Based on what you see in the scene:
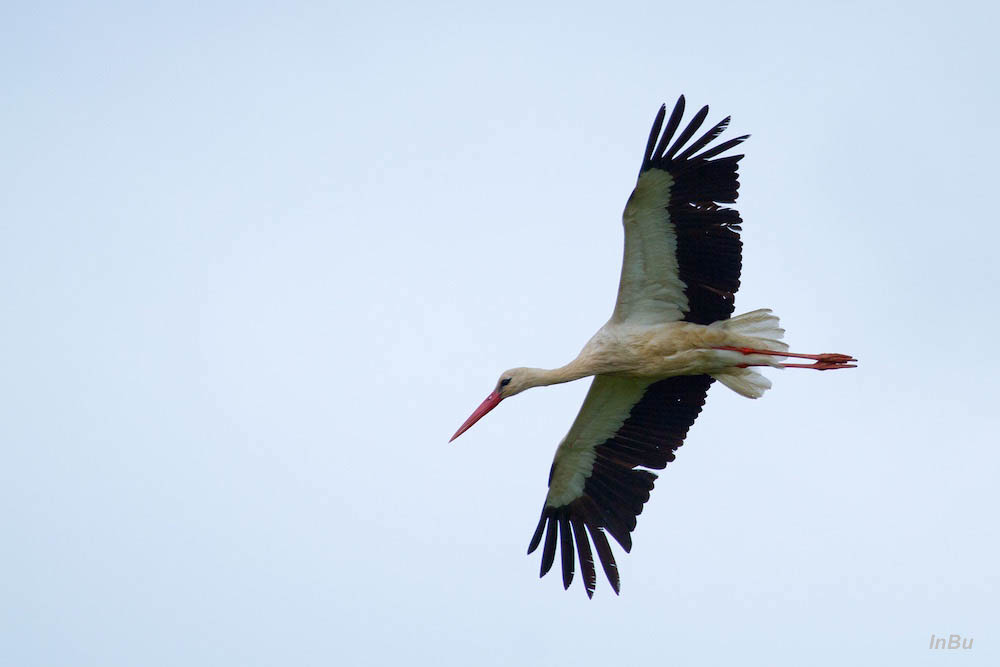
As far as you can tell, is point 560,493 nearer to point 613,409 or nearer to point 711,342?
point 613,409

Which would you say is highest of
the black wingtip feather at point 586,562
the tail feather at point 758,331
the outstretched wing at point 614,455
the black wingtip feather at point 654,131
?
the black wingtip feather at point 654,131

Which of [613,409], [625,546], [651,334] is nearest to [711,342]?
[651,334]

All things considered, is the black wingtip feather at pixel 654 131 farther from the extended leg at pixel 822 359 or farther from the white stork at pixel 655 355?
the extended leg at pixel 822 359

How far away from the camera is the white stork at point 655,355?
8.54 metres

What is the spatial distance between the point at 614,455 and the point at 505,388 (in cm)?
90

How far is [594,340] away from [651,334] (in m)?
0.40

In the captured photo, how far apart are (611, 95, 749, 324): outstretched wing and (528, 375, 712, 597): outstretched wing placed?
68cm

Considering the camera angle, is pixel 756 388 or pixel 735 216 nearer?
pixel 735 216

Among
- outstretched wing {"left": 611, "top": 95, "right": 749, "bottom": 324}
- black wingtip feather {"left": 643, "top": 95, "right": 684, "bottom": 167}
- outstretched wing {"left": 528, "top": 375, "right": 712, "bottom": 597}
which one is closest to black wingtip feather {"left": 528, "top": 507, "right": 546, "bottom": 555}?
outstretched wing {"left": 528, "top": 375, "right": 712, "bottom": 597}

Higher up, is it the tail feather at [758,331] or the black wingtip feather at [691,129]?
the black wingtip feather at [691,129]

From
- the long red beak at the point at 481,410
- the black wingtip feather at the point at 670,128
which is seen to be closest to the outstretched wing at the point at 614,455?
the long red beak at the point at 481,410

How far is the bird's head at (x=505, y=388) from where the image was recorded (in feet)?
31.3

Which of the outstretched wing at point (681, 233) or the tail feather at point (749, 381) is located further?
the tail feather at point (749, 381)

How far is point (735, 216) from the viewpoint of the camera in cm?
862
